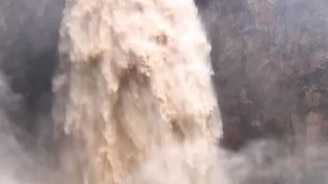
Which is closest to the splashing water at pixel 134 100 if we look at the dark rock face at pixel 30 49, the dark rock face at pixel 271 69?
the dark rock face at pixel 30 49

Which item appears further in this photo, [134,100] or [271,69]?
[271,69]

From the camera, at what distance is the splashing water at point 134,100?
6238 mm

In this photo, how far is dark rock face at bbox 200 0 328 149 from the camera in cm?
750

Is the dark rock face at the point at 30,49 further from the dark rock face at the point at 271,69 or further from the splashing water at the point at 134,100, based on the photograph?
the dark rock face at the point at 271,69

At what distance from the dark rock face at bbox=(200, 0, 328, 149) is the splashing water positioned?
0.93 metres

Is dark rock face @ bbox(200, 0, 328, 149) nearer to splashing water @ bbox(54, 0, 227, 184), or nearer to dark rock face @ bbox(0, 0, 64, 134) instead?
splashing water @ bbox(54, 0, 227, 184)

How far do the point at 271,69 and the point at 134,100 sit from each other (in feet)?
6.79

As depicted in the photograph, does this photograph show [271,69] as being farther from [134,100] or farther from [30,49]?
[30,49]

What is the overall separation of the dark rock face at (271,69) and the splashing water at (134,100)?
931 millimetres

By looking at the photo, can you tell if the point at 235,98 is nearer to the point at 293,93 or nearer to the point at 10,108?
the point at 293,93

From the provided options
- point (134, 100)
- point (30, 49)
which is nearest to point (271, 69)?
point (134, 100)

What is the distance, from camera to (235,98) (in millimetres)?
7605

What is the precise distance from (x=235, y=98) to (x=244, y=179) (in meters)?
0.95

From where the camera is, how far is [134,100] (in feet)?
20.4
